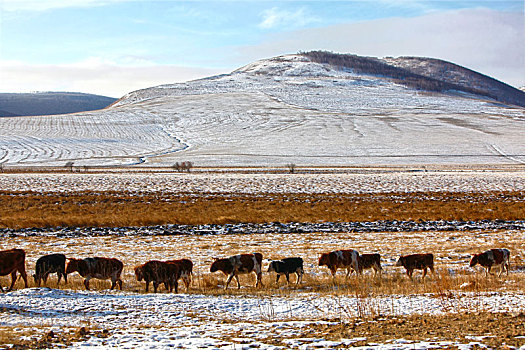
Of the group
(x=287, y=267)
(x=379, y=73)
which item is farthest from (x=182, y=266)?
(x=379, y=73)

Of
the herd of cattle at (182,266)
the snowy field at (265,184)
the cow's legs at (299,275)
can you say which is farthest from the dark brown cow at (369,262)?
the snowy field at (265,184)

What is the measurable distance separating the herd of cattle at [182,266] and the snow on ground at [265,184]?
71.3 feet

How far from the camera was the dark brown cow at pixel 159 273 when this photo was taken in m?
10.3

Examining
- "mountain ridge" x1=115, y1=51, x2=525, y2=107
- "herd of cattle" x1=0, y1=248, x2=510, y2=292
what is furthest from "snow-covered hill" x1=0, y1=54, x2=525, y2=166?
"herd of cattle" x1=0, y1=248, x2=510, y2=292

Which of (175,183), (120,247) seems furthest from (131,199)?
(120,247)

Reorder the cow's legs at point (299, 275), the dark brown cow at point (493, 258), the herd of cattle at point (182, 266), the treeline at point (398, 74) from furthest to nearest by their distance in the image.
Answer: the treeline at point (398, 74) → the dark brown cow at point (493, 258) → the cow's legs at point (299, 275) → the herd of cattle at point (182, 266)

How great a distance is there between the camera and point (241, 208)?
26.4m

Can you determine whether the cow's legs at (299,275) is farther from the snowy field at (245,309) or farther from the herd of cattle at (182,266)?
the snowy field at (245,309)

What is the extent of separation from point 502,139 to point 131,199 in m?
77.6

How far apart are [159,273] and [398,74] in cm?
17359

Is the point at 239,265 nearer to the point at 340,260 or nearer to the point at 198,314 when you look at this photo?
the point at 340,260

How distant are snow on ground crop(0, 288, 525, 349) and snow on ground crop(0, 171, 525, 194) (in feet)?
80.4

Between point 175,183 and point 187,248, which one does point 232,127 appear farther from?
point 187,248

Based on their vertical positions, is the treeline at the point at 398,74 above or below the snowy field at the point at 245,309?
above
